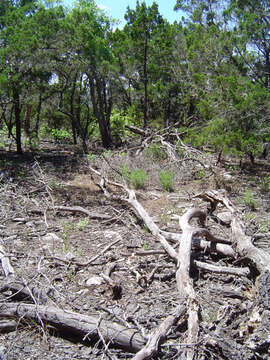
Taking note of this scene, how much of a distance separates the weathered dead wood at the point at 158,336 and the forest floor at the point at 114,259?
68mm

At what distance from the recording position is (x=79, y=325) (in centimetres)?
238

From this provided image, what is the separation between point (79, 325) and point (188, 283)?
935 mm

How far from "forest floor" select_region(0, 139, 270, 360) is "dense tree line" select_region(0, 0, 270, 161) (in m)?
1.39

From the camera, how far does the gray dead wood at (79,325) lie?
7.32 feet

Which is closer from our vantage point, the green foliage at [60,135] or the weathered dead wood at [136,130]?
the weathered dead wood at [136,130]

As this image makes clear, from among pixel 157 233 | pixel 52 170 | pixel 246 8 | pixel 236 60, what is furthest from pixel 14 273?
pixel 246 8

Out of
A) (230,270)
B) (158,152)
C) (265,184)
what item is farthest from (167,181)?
(230,270)

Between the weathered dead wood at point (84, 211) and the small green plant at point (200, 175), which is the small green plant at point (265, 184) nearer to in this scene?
the small green plant at point (200, 175)

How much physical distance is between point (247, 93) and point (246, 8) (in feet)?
11.7

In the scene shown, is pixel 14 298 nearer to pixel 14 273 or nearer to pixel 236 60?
pixel 14 273

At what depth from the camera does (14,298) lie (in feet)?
9.26

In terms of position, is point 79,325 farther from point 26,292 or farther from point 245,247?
point 245,247

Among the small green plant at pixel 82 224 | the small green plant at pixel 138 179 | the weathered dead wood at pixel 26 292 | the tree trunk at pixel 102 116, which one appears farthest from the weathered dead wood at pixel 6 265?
the tree trunk at pixel 102 116

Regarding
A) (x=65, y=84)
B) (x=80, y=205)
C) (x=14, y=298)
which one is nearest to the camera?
(x=14, y=298)
